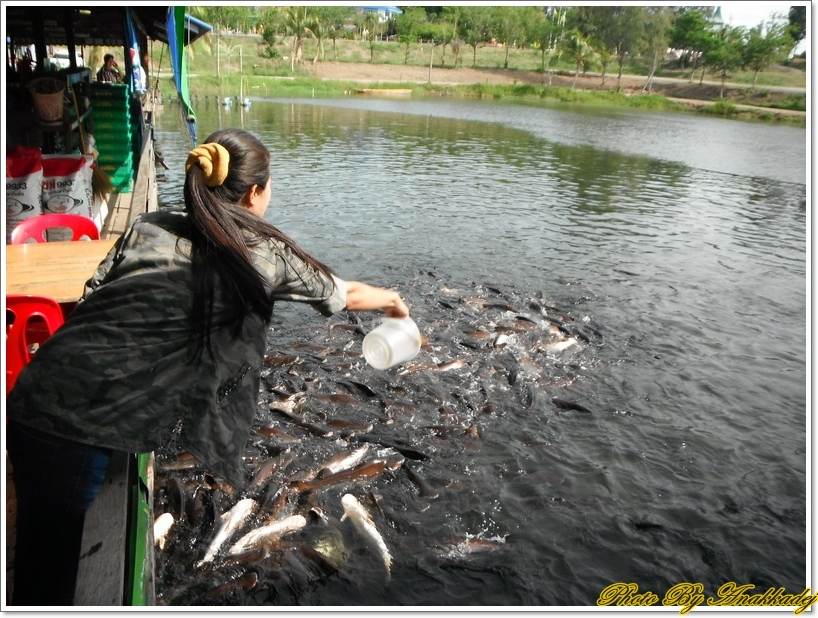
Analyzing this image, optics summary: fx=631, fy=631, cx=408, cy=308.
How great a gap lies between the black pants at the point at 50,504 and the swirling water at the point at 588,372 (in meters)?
2.33

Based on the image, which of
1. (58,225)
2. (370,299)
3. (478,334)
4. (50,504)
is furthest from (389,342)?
(478,334)

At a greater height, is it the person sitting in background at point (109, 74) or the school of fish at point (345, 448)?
the person sitting in background at point (109, 74)

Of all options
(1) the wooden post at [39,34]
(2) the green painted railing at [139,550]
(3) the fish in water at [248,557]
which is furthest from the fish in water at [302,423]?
(1) the wooden post at [39,34]

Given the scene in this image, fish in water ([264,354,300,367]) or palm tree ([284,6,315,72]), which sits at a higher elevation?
palm tree ([284,6,315,72])

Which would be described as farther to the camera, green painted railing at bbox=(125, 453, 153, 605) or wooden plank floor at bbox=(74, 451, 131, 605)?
green painted railing at bbox=(125, 453, 153, 605)

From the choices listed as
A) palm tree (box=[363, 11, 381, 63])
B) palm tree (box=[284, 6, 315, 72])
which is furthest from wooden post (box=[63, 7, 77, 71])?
palm tree (box=[363, 11, 381, 63])

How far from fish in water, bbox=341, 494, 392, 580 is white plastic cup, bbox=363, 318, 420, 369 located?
2365 millimetres

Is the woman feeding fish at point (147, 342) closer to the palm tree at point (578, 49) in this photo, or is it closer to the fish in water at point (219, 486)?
the fish in water at point (219, 486)

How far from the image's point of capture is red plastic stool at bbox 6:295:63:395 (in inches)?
159

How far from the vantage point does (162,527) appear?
5.06 metres

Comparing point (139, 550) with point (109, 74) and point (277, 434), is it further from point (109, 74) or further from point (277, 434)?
point (109, 74)

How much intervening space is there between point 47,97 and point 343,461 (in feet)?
26.5

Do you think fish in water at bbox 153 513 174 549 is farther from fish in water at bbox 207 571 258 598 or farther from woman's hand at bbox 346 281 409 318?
woman's hand at bbox 346 281 409 318

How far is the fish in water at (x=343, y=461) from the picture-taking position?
6.12 meters
